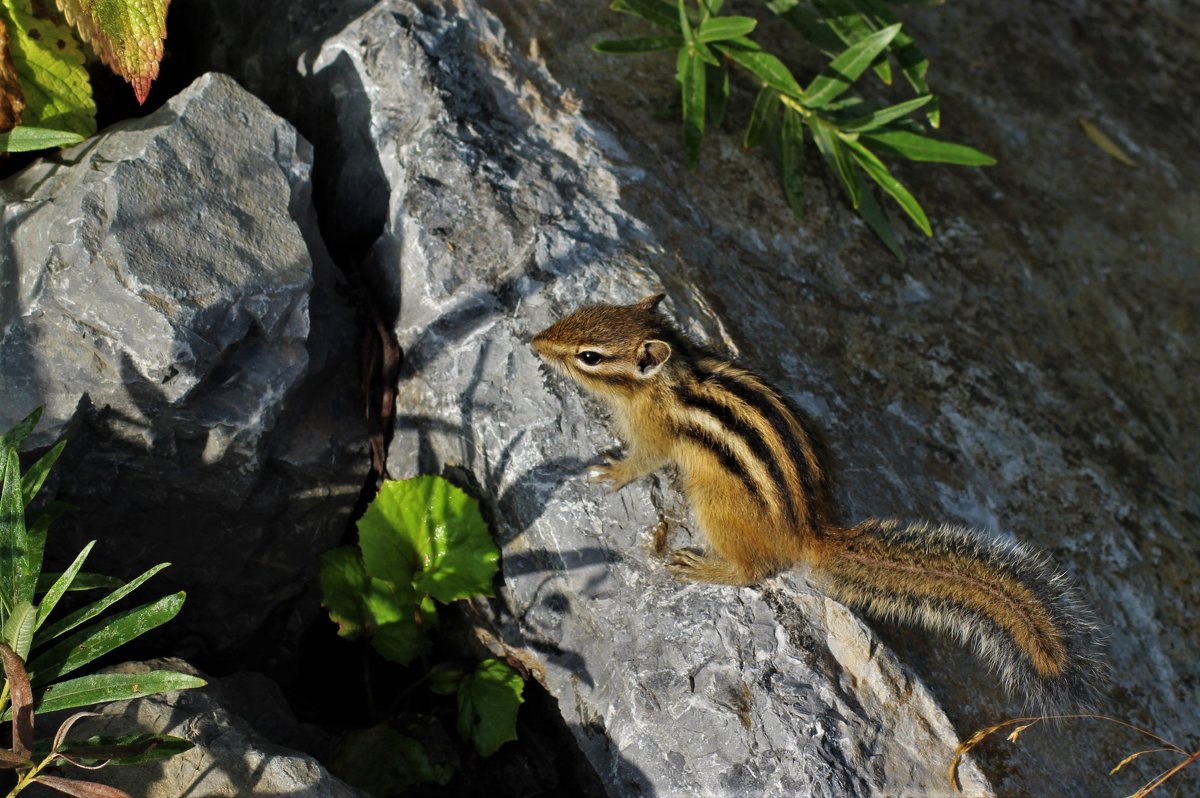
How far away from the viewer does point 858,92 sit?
213 inches

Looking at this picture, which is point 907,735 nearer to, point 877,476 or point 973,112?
point 877,476

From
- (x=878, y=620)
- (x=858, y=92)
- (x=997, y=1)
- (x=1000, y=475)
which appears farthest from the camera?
(x=997, y=1)

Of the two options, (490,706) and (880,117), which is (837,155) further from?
(490,706)

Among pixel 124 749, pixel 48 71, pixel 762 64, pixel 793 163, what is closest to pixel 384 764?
pixel 124 749

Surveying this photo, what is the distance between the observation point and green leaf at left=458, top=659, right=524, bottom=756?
11.9 feet

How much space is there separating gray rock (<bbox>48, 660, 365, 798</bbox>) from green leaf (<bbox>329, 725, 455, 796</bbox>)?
43 centimetres

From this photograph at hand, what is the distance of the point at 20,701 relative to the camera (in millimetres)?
2691

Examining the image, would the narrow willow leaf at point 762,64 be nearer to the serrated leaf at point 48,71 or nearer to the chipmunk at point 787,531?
the chipmunk at point 787,531

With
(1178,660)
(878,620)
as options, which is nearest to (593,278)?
(878,620)

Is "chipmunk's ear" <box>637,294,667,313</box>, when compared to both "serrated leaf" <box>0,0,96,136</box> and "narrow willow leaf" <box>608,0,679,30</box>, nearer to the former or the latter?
"narrow willow leaf" <box>608,0,679,30</box>

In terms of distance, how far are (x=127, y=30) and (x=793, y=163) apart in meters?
2.63

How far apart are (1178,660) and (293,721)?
10.7 ft

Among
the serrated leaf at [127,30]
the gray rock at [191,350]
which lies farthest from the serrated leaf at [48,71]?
the serrated leaf at [127,30]

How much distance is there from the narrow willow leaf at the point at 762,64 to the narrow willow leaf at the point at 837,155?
15 centimetres
